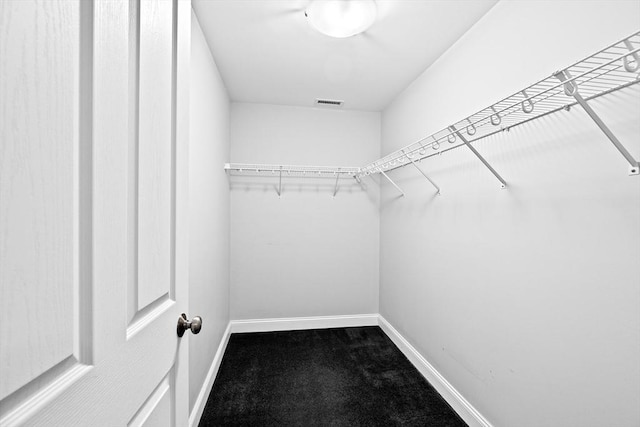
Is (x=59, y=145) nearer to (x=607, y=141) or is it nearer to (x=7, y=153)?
(x=7, y=153)

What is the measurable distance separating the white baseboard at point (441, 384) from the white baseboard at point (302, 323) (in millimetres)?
388

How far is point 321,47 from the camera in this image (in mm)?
1967

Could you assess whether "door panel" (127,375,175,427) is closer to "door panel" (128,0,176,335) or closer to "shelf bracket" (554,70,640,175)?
"door panel" (128,0,176,335)

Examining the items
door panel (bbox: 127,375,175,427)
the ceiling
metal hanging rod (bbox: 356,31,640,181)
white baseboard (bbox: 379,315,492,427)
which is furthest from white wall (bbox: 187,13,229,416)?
white baseboard (bbox: 379,315,492,427)

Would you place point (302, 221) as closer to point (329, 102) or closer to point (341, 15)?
point (329, 102)

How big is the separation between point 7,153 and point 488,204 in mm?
1837

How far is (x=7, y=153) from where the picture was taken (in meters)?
0.34

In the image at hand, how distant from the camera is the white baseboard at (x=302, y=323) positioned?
2.98 meters

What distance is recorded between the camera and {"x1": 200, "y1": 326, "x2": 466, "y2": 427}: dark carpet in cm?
177

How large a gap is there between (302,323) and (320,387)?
103cm

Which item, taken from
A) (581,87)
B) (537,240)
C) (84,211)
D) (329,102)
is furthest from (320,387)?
(329,102)

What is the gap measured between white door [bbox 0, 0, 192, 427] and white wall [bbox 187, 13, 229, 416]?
3.03 feet

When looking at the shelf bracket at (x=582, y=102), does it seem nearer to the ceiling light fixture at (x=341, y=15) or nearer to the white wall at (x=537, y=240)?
the white wall at (x=537, y=240)

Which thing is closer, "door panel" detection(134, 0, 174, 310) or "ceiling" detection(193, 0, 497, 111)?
"door panel" detection(134, 0, 174, 310)
